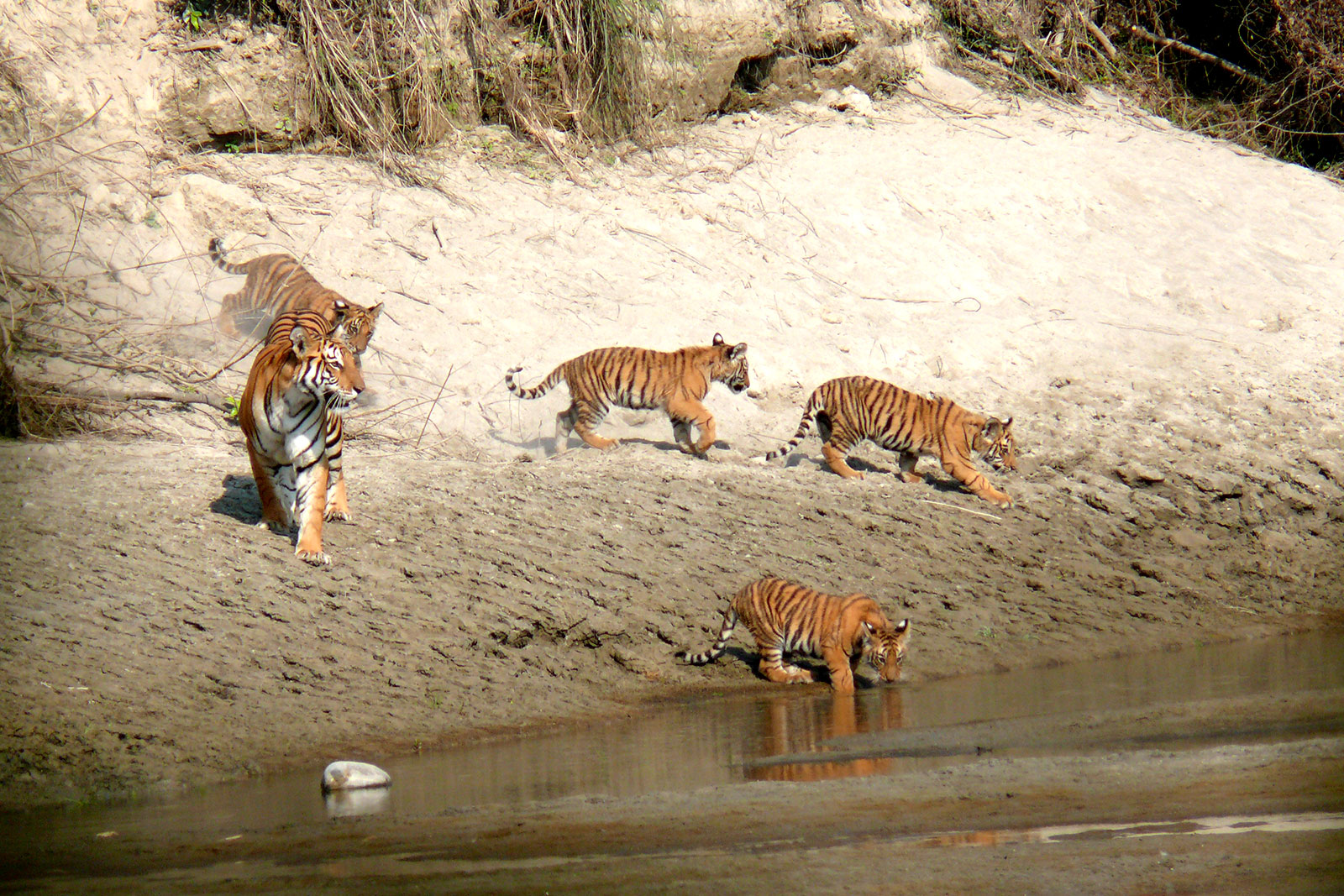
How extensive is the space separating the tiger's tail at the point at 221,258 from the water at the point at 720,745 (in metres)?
6.11

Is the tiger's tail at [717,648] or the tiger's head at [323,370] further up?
the tiger's head at [323,370]

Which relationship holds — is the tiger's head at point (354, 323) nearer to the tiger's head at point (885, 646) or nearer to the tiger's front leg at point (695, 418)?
the tiger's front leg at point (695, 418)

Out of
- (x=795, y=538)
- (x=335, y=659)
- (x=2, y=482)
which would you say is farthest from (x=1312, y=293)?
(x=2, y=482)

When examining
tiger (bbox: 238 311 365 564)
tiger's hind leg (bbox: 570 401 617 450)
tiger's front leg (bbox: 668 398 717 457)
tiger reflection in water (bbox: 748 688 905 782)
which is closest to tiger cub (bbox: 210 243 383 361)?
tiger's hind leg (bbox: 570 401 617 450)

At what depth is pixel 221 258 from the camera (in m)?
11.7

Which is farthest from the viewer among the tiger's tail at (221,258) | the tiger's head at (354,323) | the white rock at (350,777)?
the tiger's tail at (221,258)

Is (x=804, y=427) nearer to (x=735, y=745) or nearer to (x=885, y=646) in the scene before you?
(x=885, y=646)

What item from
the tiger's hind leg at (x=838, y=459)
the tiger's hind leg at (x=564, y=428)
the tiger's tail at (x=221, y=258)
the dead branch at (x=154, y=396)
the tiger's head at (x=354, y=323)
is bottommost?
the tiger's hind leg at (x=838, y=459)

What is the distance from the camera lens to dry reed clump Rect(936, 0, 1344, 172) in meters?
16.6

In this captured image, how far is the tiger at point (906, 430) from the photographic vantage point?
34.3ft

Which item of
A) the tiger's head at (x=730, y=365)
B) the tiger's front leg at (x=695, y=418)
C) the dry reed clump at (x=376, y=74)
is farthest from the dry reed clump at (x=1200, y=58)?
the tiger's front leg at (x=695, y=418)

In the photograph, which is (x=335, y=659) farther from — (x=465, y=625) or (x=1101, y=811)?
(x=1101, y=811)

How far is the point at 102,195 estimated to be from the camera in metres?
11.8

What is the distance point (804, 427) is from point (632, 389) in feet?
4.30
